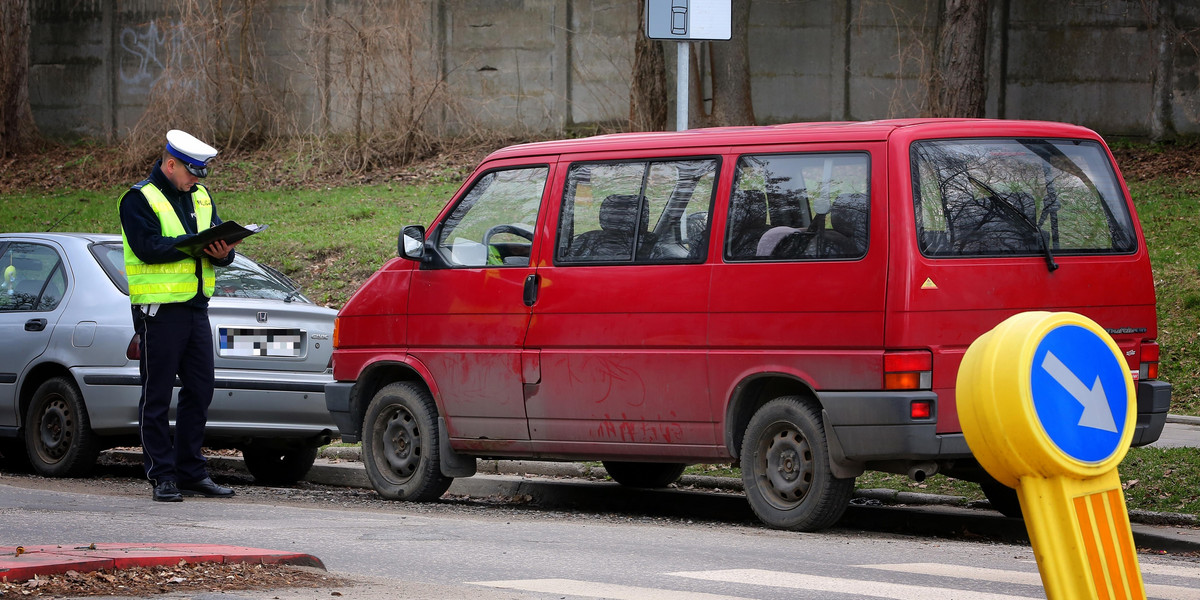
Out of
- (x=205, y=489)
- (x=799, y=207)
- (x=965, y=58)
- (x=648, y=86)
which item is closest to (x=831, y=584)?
(x=799, y=207)

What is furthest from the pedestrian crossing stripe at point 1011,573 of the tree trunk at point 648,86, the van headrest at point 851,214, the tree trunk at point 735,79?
the tree trunk at point 648,86

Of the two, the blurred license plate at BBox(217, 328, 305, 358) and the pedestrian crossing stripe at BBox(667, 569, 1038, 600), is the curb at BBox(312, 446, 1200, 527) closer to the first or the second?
the blurred license plate at BBox(217, 328, 305, 358)

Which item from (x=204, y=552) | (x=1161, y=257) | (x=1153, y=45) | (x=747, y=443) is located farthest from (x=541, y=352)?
(x=1153, y=45)

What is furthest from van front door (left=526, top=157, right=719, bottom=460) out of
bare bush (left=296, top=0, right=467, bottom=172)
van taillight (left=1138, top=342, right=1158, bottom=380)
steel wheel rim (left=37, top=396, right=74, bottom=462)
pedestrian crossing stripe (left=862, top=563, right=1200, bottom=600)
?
bare bush (left=296, top=0, right=467, bottom=172)

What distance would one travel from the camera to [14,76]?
77.2 feet

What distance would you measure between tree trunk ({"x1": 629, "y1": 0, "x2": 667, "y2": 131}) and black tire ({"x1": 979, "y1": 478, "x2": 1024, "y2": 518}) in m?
12.7

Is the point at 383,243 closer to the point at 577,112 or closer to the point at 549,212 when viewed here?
the point at 577,112

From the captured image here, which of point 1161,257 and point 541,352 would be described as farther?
point 1161,257

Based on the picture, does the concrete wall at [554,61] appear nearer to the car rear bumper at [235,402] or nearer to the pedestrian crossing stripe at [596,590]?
the car rear bumper at [235,402]

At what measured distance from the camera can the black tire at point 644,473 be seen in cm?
952

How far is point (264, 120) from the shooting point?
22.8 m

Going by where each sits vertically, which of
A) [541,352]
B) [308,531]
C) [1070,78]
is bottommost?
[308,531]

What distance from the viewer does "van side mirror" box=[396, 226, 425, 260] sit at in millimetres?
8875

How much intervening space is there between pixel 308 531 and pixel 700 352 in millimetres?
2115
